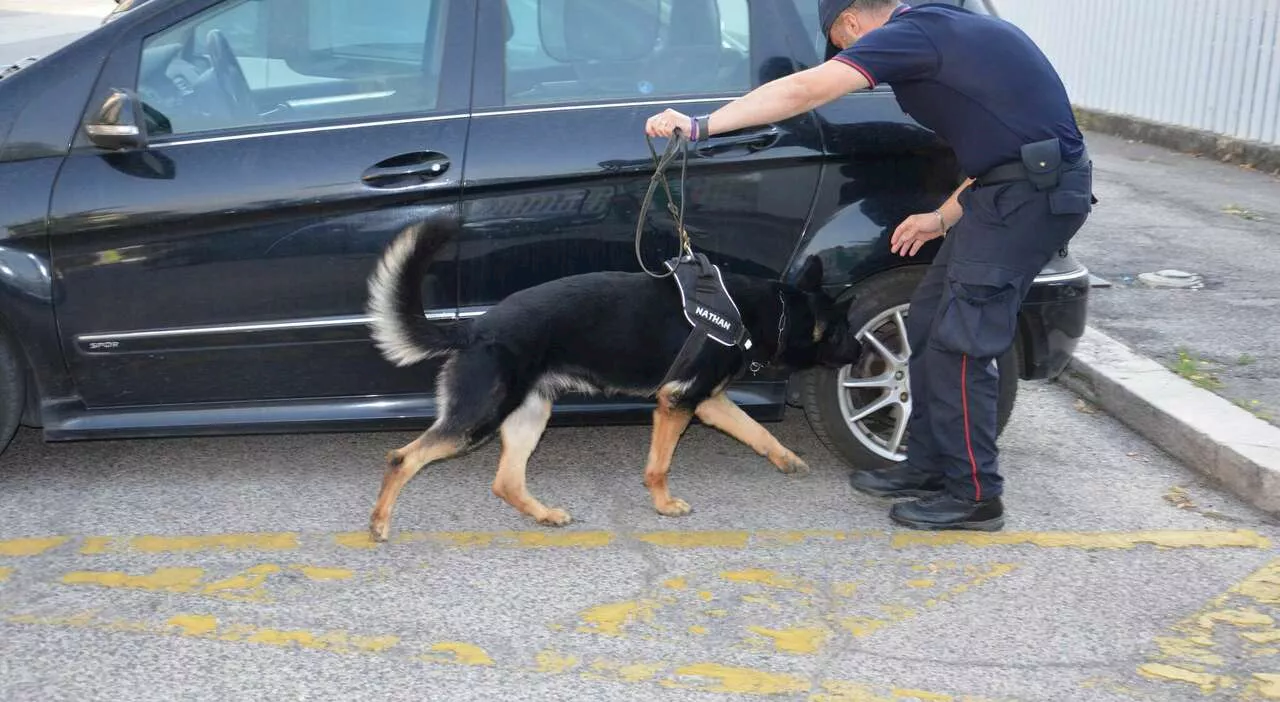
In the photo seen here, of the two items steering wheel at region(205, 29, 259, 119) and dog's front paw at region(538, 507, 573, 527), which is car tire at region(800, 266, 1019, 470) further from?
steering wheel at region(205, 29, 259, 119)

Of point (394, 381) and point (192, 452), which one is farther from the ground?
point (394, 381)

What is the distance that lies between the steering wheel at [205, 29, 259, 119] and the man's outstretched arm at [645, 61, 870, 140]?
141 centimetres

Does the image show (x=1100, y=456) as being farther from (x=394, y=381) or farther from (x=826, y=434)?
(x=394, y=381)

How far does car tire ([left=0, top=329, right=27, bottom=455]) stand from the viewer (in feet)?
14.2

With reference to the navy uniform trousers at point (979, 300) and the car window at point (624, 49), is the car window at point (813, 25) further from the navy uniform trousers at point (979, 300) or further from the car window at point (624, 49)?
the navy uniform trousers at point (979, 300)

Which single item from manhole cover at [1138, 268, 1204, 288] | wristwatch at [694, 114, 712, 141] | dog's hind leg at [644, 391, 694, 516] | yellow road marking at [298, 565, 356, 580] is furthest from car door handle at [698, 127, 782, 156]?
manhole cover at [1138, 268, 1204, 288]

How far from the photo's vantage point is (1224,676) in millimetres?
3320

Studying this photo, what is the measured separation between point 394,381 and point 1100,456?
2610mm

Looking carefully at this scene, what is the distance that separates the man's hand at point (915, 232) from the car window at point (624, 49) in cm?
71

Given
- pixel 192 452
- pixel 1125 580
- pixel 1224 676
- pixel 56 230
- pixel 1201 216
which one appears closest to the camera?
pixel 1224 676

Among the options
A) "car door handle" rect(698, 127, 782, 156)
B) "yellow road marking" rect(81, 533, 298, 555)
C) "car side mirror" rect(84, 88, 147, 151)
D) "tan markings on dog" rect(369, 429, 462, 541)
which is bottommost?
"yellow road marking" rect(81, 533, 298, 555)

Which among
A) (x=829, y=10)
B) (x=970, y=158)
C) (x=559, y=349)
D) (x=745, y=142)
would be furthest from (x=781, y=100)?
(x=559, y=349)

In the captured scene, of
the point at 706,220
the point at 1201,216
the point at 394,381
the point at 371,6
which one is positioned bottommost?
the point at 1201,216

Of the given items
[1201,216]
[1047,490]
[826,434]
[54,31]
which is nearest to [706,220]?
[826,434]
